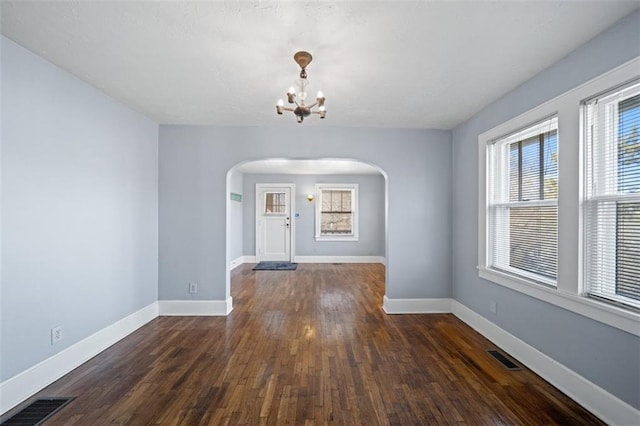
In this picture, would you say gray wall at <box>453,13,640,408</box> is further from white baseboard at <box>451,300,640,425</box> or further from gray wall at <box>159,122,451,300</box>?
gray wall at <box>159,122,451,300</box>

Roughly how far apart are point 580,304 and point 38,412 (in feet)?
12.6

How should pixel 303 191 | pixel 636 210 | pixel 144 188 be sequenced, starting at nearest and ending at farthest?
pixel 636 210 → pixel 144 188 → pixel 303 191

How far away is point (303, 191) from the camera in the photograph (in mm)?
7906

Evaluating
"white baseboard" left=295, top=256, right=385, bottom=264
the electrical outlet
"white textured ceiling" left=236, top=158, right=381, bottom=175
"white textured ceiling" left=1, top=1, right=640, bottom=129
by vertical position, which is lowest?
"white baseboard" left=295, top=256, right=385, bottom=264

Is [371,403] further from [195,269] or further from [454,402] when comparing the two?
[195,269]

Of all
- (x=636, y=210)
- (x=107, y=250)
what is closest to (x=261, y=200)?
(x=107, y=250)

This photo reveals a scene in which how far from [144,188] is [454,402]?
3857 millimetres

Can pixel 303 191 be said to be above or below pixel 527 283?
above

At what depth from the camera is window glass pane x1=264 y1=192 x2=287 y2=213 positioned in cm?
796

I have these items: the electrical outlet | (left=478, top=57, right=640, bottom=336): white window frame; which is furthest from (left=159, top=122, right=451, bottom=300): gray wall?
(left=478, top=57, right=640, bottom=336): white window frame

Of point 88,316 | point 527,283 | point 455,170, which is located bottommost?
point 88,316

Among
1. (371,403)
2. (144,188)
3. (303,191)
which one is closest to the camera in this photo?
(371,403)

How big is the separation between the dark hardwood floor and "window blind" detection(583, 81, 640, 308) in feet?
3.01

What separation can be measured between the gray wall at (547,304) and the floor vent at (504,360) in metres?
0.25
